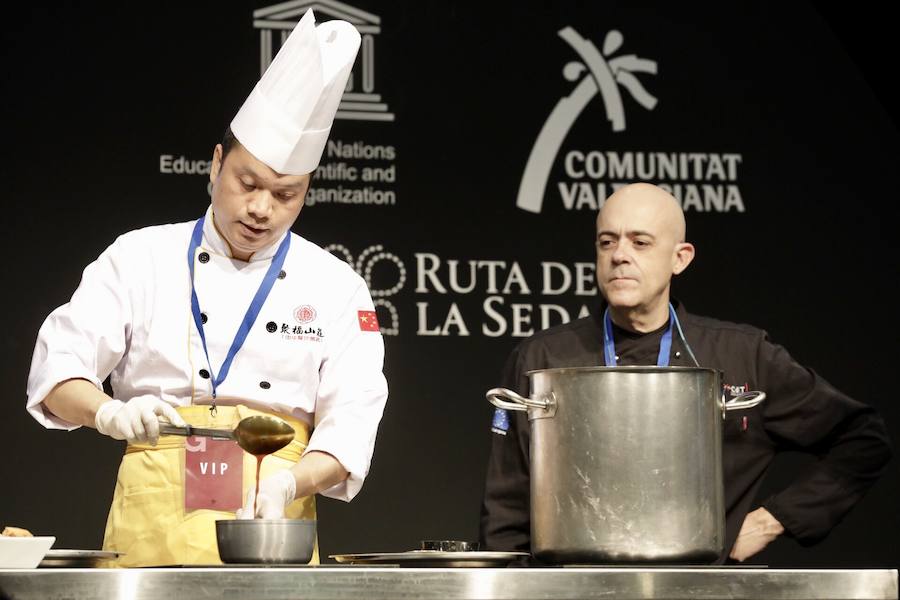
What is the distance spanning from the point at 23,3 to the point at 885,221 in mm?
2261

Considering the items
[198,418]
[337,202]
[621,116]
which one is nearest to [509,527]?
[198,418]

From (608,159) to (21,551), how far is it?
2391mm

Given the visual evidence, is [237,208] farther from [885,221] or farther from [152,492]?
[885,221]

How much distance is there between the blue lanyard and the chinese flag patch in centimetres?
55

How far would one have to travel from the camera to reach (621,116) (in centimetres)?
346

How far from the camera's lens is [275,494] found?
1752 mm

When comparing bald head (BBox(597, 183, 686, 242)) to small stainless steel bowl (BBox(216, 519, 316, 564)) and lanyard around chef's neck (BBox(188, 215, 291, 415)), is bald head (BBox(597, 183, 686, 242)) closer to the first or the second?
lanyard around chef's neck (BBox(188, 215, 291, 415))

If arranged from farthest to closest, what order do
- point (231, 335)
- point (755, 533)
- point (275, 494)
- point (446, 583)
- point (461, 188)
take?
point (461, 188)
point (755, 533)
point (231, 335)
point (275, 494)
point (446, 583)

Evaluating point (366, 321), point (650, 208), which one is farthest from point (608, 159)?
point (366, 321)

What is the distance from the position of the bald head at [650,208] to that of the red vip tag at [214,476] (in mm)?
969

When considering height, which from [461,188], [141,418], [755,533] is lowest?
[755,533]

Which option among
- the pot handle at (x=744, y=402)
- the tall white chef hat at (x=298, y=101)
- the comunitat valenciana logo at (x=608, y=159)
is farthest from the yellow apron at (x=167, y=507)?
the comunitat valenciana logo at (x=608, y=159)

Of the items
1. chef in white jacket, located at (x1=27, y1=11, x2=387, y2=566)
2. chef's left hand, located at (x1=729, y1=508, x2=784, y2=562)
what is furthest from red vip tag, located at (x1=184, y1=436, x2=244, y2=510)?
chef's left hand, located at (x1=729, y1=508, x2=784, y2=562)

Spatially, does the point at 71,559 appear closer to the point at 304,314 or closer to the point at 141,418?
Answer: the point at 141,418
